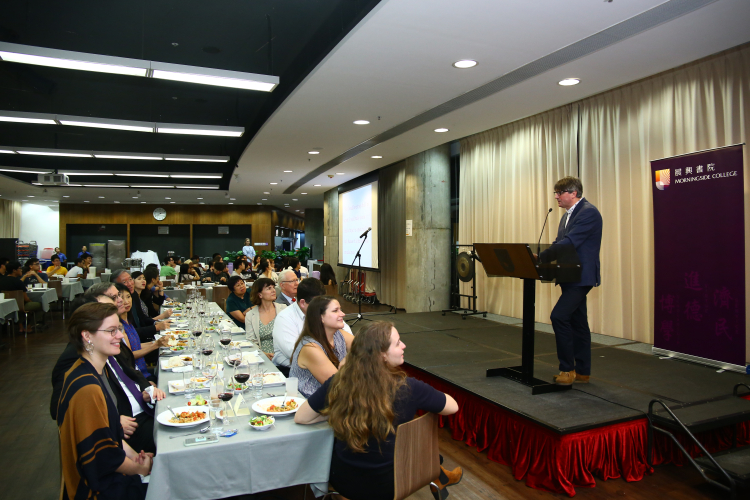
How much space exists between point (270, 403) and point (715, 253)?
4.12 m

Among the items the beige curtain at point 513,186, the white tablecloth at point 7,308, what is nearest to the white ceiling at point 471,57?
the beige curtain at point 513,186

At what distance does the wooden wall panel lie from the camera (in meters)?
19.4

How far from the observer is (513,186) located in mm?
7309

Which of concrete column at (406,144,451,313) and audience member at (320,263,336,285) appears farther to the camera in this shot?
concrete column at (406,144,451,313)

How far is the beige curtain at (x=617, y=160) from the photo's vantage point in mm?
4652

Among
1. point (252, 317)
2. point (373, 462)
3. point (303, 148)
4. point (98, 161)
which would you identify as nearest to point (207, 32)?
point (303, 148)

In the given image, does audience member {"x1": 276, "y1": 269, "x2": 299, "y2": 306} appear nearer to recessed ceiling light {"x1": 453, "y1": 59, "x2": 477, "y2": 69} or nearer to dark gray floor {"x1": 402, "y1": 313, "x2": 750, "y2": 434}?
dark gray floor {"x1": 402, "y1": 313, "x2": 750, "y2": 434}

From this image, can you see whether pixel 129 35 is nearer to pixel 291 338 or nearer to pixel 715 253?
pixel 291 338

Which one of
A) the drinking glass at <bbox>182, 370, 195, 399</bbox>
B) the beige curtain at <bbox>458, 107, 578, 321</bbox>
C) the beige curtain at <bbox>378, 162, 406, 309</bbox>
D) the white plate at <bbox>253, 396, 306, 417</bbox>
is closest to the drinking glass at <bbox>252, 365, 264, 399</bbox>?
the white plate at <bbox>253, 396, 306, 417</bbox>

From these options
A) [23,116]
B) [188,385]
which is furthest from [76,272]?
[188,385]

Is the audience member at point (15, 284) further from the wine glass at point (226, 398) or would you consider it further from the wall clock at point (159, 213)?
the wall clock at point (159, 213)

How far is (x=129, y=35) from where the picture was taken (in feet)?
19.1

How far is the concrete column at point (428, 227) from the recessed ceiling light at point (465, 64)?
421 cm

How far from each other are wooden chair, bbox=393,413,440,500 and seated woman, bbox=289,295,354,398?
0.69 metres
